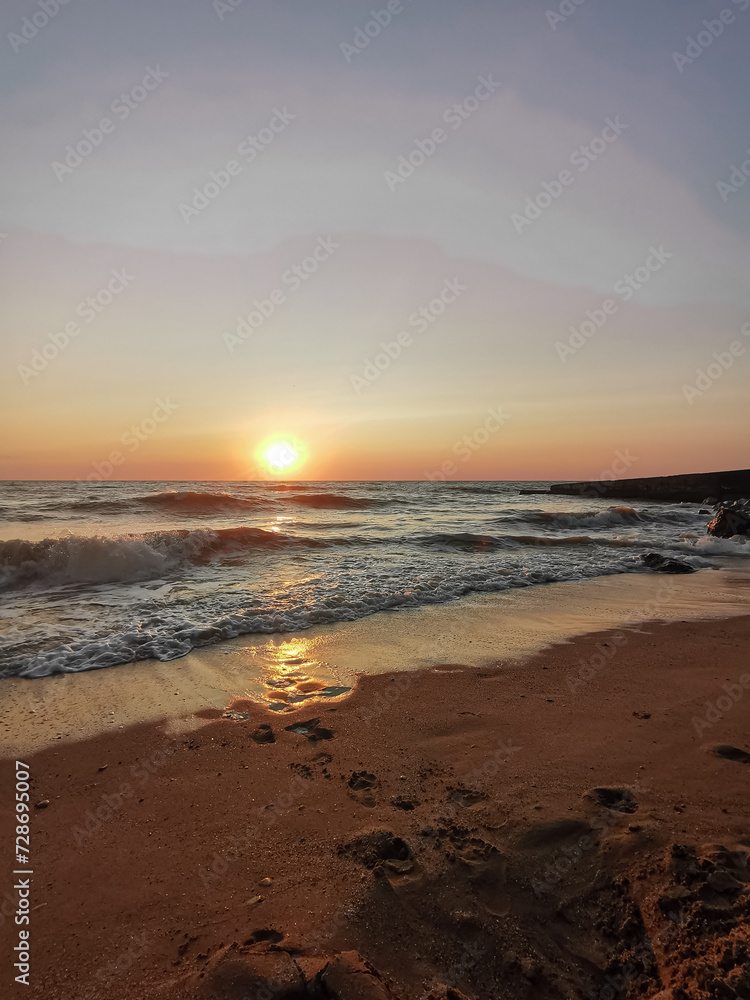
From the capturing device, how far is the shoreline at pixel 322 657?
402cm

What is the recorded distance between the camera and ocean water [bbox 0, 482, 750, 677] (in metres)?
5.95

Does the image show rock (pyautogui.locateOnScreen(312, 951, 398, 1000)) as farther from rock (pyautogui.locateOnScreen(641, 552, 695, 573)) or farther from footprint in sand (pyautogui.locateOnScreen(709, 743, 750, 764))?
rock (pyautogui.locateOnScreen(641, 552, 695, 573))

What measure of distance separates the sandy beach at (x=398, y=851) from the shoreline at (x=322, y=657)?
27cm

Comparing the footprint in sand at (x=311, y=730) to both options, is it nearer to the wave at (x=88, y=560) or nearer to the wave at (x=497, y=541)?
the wave at (x=88, y=560)

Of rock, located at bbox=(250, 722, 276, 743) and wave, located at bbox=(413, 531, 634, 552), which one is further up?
wave, located at bbox=(413, 531, 634, 552)

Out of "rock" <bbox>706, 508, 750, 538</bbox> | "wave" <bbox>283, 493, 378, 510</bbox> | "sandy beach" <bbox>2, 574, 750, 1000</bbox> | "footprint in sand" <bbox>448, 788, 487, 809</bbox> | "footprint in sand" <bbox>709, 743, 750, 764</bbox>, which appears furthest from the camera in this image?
"wave" <bbox>283, 493, 378, 510</bbox>

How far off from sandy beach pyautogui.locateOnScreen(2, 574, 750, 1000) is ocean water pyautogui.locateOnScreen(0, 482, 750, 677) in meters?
2.22

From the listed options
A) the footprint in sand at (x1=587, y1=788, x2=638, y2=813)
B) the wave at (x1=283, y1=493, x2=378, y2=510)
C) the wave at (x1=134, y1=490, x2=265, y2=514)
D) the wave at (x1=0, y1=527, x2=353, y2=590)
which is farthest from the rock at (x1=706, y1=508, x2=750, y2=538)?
the wave at (x1=134, y1=490, x2=265, y2=514)

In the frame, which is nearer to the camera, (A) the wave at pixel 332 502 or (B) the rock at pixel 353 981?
(B) the rock at pixel 353 981

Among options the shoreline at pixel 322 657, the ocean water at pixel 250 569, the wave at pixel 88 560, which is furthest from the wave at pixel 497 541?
the wave at pixel 88 560

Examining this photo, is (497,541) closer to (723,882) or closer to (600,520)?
(600,520)

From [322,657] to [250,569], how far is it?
5.31m

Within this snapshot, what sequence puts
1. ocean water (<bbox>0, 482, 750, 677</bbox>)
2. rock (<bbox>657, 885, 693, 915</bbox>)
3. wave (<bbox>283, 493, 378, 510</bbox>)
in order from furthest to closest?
wave (<bbox>283, 493, 378, 510</bbox>) → ocean water (<bbox>0, 482, 750, 677</bbox>) → rock (<bbox>657, 885, 693, 915</bbox>)

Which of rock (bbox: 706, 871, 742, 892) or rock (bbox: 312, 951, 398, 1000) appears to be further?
rock (bbox: 706, 871, 742, 892)
